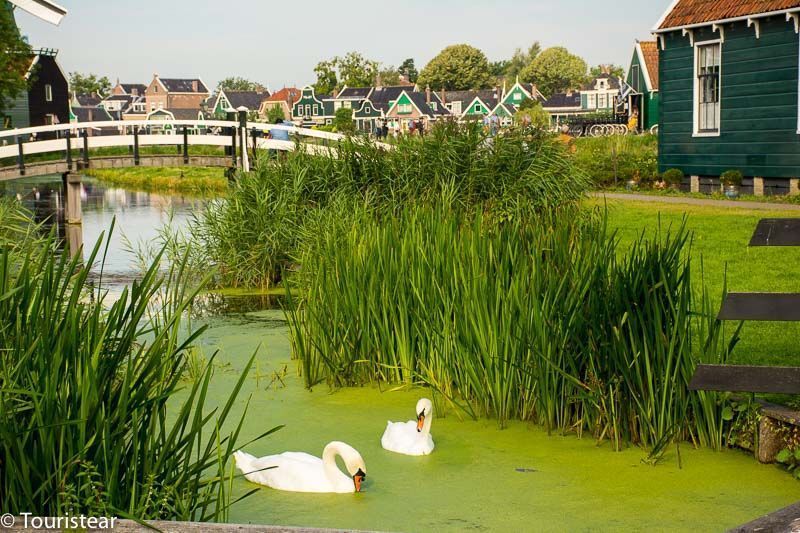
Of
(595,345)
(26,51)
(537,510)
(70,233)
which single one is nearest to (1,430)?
(537,510)

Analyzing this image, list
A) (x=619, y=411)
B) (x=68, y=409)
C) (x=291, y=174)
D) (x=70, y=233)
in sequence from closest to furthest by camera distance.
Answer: (x=68, y=409) → (x=619, y=411) → (x=291, y=174) → (x=70, y=233)

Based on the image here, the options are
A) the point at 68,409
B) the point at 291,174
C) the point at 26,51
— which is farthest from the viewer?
the point at 26,51

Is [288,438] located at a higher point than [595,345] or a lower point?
lower

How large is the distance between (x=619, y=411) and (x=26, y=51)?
1607 inches

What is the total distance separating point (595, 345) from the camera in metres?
5.31

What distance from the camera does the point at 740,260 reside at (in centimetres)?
1045

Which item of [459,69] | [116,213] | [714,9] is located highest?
[459,69]

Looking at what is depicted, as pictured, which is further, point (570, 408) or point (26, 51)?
point (26, 51)

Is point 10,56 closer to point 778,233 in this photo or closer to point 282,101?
point 778,233

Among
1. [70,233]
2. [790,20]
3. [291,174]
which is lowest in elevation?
[70,233]

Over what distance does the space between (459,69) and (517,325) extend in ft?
408

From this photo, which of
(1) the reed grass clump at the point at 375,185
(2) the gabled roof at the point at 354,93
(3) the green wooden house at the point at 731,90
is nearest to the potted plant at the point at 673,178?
(3) the green wooden house at the point at 731,90

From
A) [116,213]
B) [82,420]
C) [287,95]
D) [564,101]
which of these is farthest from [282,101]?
[82,420]

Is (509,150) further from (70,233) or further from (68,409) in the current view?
(70,233)
